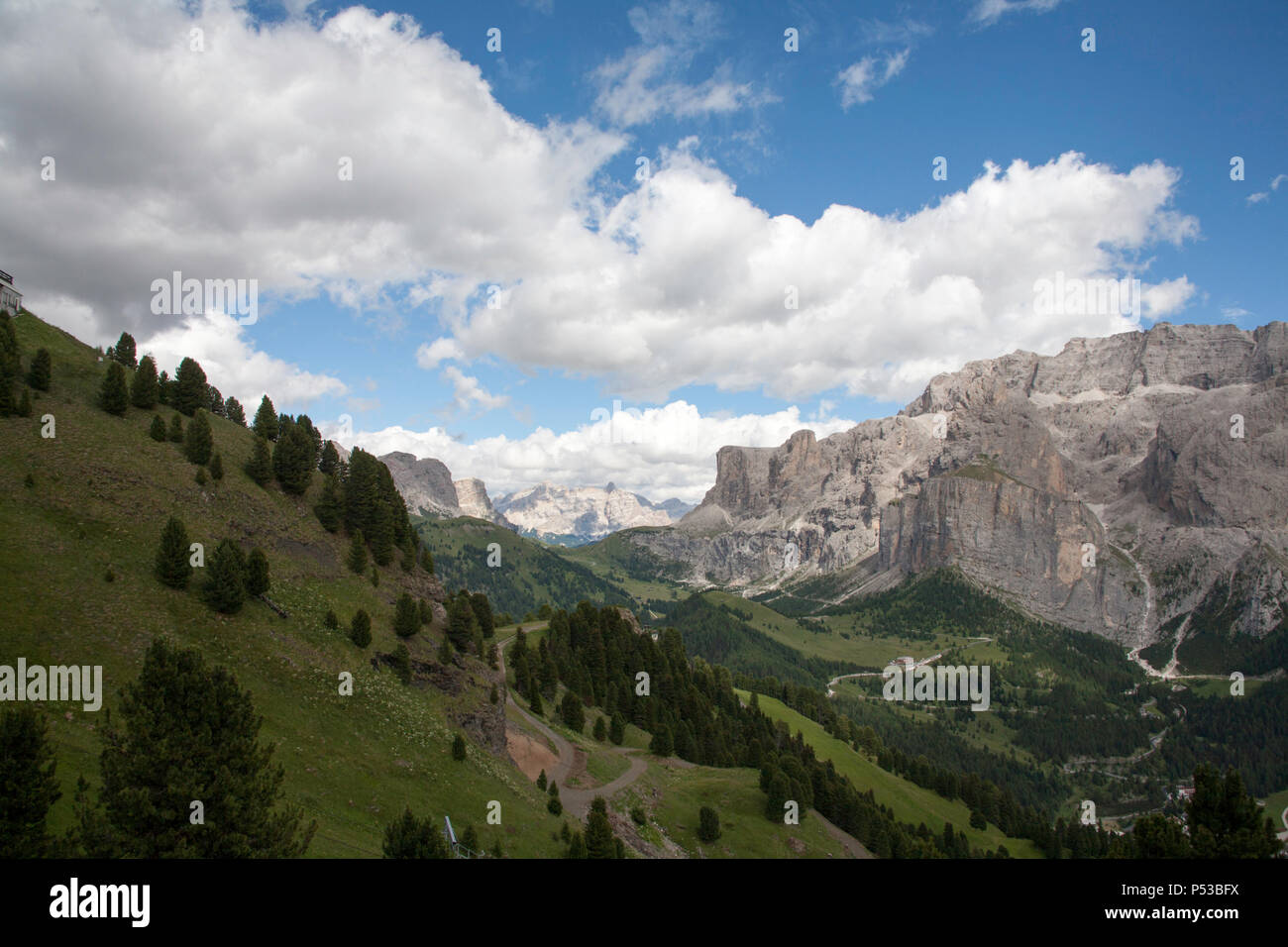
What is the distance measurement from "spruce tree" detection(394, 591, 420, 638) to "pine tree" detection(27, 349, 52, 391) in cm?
4105

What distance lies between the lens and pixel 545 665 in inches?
4048

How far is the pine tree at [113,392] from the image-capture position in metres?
65.7

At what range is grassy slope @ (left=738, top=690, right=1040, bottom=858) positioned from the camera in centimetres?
12731

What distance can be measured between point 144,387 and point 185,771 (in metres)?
61.3

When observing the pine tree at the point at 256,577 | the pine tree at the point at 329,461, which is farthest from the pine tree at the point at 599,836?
the pine tree at the point at 329,461

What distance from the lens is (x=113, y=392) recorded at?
65.8m

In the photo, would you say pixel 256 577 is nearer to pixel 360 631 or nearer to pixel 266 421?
pixel 360 631

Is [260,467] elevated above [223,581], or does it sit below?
above

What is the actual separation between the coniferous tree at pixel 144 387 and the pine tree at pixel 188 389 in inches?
163

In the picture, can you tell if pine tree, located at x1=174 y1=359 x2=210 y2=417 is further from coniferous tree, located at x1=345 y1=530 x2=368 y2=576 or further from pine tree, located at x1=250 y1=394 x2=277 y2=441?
coniferous tree, located at x1=345 y1=530 x2=368 y2=576

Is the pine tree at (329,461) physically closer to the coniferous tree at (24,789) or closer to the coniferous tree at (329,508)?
the coniferous tree at (329,508)

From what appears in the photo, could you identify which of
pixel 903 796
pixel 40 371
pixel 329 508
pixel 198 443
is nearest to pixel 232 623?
pixel 329 508

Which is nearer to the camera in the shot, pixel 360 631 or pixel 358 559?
pixel 360 631
